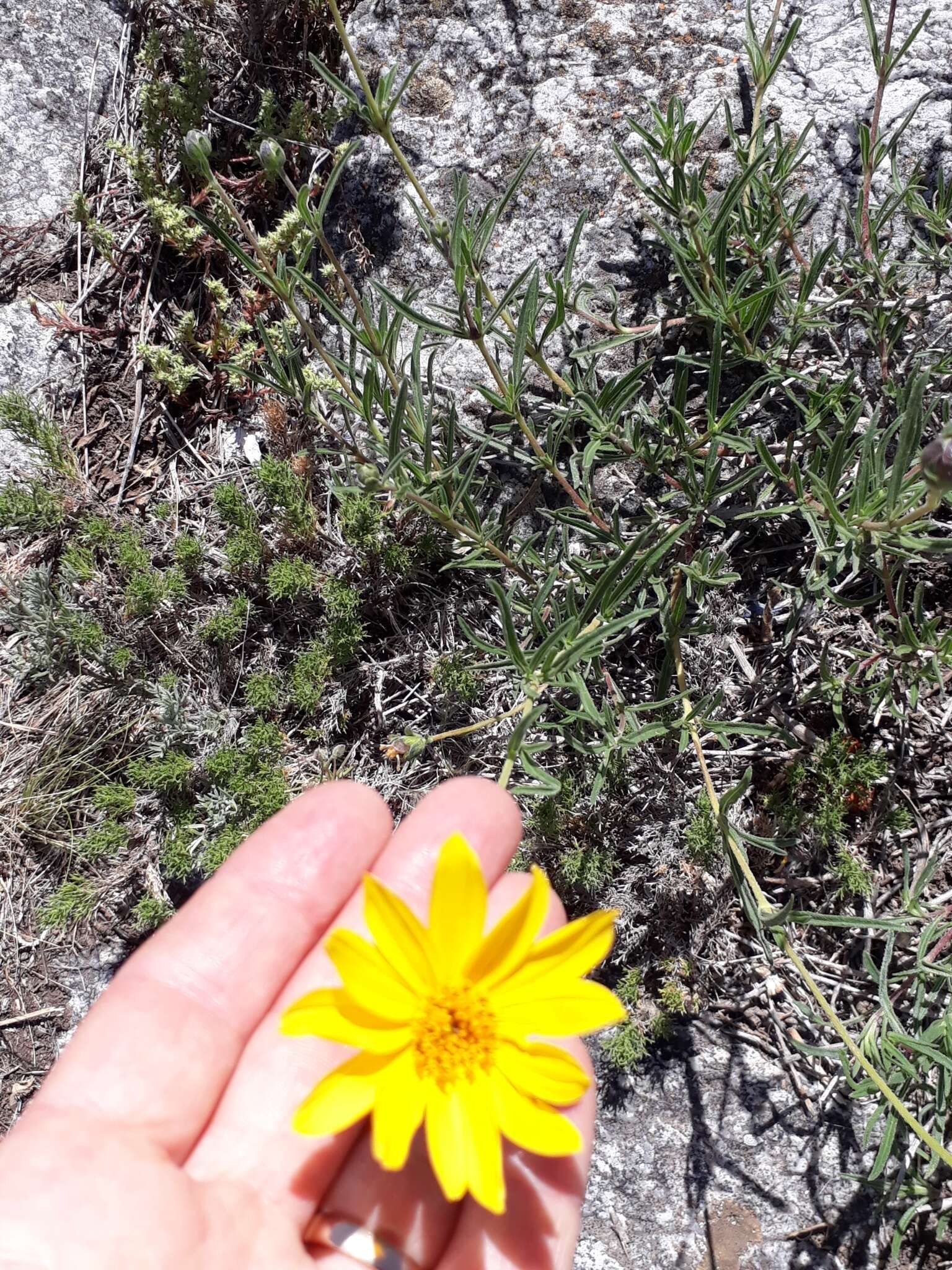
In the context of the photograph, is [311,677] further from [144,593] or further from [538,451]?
[538,451]

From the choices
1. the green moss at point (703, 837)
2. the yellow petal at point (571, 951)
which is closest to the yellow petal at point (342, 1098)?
the yellow petal at point (571, 951)

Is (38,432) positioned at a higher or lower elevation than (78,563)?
higher

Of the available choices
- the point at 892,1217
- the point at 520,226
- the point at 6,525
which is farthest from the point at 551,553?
the point at 892,1217

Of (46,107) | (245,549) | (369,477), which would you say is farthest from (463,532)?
(46,107)

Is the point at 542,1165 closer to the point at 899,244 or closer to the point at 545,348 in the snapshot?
the point at 545,348

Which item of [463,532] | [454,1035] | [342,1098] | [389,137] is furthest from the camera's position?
[463,532]

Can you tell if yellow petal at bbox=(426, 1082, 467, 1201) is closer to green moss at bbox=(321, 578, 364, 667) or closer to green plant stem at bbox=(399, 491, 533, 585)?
green plant stem at bbox=(399, 491, 533, 585)

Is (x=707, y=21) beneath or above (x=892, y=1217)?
above
